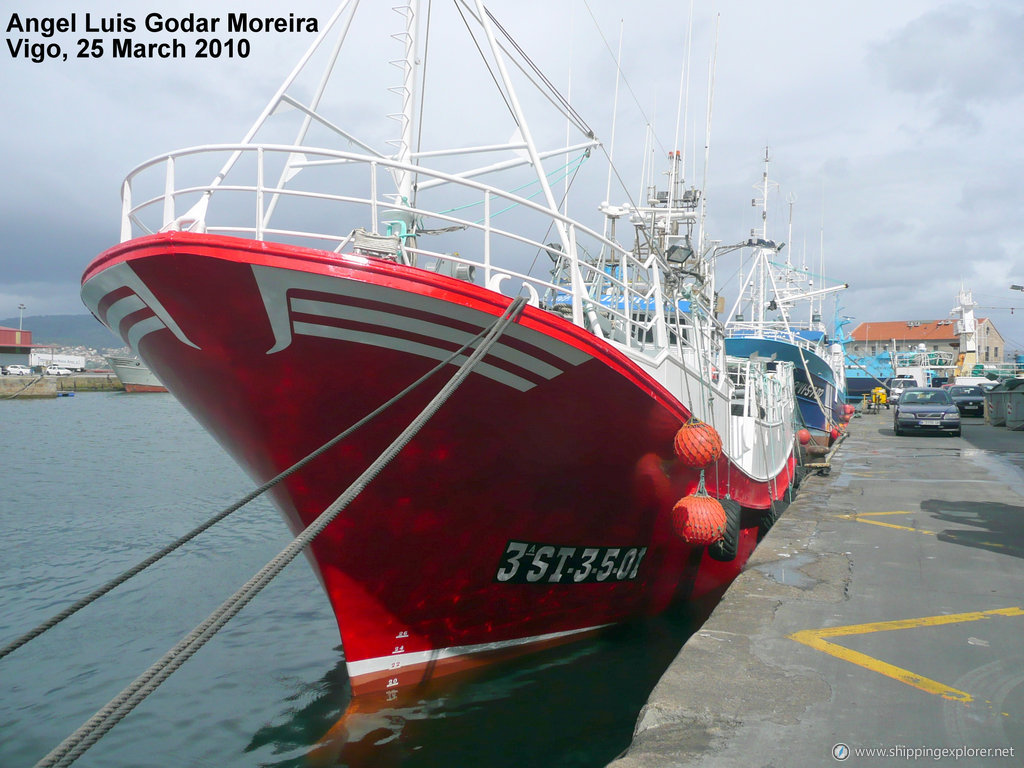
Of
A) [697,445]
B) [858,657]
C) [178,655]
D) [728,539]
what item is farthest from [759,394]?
[178,655]

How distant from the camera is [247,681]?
7.15 m

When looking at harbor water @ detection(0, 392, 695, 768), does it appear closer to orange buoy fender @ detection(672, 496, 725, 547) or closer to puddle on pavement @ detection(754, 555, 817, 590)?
puddle on pavement @ detection(754, 555, 817, 590)

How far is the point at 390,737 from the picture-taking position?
19.0 feet

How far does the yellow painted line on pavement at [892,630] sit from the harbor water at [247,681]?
1.80 metres

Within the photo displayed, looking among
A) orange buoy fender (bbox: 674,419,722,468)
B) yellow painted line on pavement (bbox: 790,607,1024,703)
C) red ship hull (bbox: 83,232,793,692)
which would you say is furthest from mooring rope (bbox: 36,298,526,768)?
yellow painted line on pavement (bbox: 790,607,1024,703)

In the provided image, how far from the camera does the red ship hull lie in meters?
4.57

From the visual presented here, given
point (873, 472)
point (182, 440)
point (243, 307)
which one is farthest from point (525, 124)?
point (182, 440)

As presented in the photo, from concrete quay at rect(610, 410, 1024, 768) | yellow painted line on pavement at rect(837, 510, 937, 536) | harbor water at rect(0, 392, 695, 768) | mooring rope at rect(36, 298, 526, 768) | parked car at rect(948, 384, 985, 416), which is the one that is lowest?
harbor water at rect(0, 392, 695, 768)

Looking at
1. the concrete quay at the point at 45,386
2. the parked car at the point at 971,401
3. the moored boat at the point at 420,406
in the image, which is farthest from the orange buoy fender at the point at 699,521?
the concrete quay at the point at 45,386

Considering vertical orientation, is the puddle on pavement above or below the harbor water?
above

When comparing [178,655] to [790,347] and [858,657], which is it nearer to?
[858,657]

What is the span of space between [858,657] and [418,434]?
11.2ft

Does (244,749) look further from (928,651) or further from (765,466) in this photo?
(765,466)

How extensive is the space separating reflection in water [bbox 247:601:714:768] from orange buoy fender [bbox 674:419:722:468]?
7.26ft
